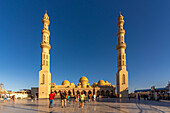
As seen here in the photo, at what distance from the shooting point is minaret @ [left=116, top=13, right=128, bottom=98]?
4747cm

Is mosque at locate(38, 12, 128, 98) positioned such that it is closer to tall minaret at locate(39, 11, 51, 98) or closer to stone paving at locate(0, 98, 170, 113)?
tall minaret at locate(39, 11, 51, 98)

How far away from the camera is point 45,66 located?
157 feet

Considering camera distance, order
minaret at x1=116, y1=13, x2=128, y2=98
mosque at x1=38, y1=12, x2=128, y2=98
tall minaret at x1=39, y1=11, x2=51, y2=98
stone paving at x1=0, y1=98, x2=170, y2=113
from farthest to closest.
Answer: minaret at x1=116, y1=13, x2=128, y2=98 → mosque at x1=38, y1=12, x2=128, y2=98 → tall minaret at x1=39, y1=11, x2=51, y2=98 → stone paving at x1=0, y1=98, x2=170, y2=113

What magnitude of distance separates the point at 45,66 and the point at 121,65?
2595cm

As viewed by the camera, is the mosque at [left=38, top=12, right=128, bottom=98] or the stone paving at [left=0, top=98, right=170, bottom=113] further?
the mosque at [left=38, top=12, right=128, bottom=98]

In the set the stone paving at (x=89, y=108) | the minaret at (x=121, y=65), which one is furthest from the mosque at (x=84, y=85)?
the stone paving at (x=89, y=108)

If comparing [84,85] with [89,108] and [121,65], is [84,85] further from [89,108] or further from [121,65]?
[89,108]

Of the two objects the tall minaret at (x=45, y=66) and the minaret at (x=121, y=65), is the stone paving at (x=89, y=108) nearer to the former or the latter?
the tall minaret at (x=45, y=66)

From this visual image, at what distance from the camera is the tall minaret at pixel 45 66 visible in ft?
150

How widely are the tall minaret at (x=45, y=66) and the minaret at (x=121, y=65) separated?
23.7 m

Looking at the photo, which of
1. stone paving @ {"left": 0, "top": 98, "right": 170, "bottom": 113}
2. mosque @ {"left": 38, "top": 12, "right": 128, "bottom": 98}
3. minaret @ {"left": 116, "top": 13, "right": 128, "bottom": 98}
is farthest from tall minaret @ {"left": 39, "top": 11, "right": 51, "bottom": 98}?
stone paving @ {"left": 0, "top": 98, "right": 170, "bottom": 113}

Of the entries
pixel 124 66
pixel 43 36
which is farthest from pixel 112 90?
pixel 43 36

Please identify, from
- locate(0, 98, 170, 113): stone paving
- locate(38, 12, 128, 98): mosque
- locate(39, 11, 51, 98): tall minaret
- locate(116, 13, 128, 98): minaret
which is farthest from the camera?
locate(116, 13, 128, 98): minaret

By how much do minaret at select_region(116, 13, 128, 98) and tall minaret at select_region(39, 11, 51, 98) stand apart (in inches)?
933
